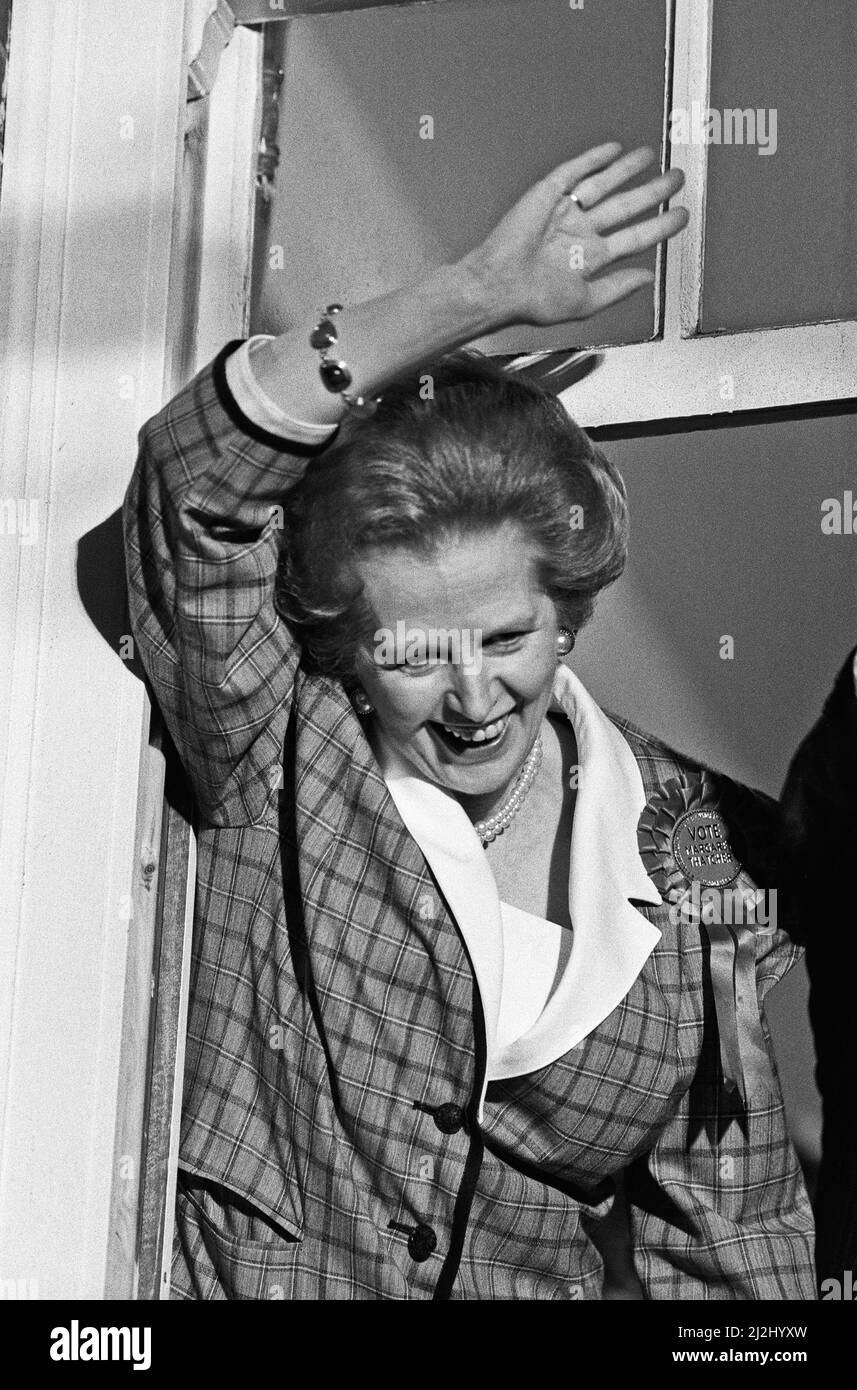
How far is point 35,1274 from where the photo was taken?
4.83 feet

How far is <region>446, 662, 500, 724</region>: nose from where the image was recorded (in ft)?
4.84

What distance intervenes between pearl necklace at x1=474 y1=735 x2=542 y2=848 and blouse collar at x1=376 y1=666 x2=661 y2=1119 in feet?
0.16

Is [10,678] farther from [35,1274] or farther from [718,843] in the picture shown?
[718,843]

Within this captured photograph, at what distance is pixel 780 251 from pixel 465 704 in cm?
62

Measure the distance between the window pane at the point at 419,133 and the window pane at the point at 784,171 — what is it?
98 mm

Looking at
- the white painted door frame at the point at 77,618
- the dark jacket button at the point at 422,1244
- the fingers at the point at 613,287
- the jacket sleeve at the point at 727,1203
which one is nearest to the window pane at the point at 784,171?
the fingers at the point at 613,287

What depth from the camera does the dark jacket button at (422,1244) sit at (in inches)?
59.9

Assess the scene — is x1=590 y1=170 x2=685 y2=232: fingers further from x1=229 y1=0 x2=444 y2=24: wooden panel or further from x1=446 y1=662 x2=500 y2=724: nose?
x1=229 y1=0 x2=444 y2=24: wooden panel

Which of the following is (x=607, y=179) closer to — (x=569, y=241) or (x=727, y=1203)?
(x=569, y=241)

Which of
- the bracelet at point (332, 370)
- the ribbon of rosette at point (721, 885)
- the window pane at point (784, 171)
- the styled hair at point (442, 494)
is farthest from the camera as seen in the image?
the window pane at point (784, 171)

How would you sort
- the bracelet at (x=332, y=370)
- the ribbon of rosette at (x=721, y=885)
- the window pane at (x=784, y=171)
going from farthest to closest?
the window pane at (x=784, y=171)
the ribbon of rosette at (x=721, y=885)
the bracelet at (x=332, y=370)

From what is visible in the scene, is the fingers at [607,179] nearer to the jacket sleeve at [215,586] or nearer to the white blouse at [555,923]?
the jacket sleeve at [215,586]

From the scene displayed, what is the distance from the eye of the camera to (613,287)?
1.45 m

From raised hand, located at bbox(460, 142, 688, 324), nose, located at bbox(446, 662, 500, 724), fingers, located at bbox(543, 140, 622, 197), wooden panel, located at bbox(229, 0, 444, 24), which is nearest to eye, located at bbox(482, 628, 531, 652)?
nose, located at bbox(446, 662, 500, 724)
